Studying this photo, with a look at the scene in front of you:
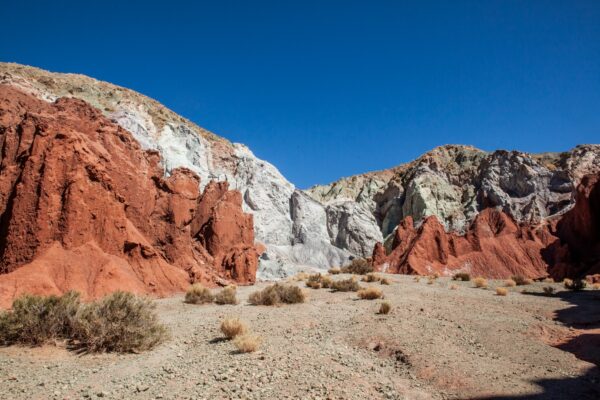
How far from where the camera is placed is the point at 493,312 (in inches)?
552

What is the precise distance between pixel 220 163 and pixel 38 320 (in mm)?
63568

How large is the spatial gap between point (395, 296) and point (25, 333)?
14.4m

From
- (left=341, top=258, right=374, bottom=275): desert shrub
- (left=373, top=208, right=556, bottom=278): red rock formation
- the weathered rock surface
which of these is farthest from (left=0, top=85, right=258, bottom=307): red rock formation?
the weathered rock surface

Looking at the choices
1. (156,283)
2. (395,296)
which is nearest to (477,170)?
(395,296)

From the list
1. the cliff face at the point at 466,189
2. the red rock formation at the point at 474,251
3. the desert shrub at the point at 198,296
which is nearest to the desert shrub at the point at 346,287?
the desert shrub at the point at 198,296

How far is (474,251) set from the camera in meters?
41.7

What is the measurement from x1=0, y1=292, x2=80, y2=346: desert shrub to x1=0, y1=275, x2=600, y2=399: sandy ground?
36 cm

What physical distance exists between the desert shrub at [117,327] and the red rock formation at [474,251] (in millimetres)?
32815

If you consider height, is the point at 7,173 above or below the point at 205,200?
below

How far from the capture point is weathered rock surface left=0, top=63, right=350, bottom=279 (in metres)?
58.9

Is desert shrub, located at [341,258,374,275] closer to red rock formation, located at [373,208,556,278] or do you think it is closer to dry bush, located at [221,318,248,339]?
red rock formation, located at [373,208,556,278]

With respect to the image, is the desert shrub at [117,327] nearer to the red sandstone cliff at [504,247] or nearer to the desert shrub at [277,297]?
the desert shrub at [277,297]

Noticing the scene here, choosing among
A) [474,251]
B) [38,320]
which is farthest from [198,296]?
[474,251]

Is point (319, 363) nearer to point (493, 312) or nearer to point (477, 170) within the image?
point (493, 312)
